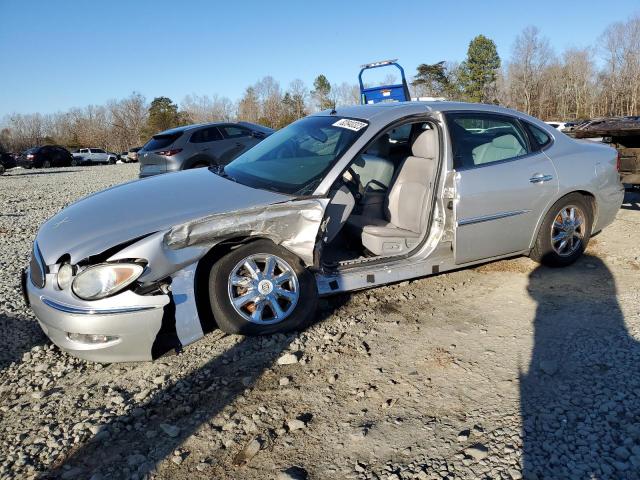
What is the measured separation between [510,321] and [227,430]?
7.57ft

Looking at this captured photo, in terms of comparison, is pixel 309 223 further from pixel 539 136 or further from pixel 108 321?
pixel 539 136

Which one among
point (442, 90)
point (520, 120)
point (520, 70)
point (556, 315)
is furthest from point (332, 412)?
point (520, 70)

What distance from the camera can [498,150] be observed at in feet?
14.5

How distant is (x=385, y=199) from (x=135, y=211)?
2.30m

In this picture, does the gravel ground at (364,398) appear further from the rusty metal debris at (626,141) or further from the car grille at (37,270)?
the rusty metal debris at (626,141)

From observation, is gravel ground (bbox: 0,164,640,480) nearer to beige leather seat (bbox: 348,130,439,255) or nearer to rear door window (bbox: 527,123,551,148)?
beige leather seat (bbox: 348,130,439,255)

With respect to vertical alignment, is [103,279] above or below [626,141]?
below

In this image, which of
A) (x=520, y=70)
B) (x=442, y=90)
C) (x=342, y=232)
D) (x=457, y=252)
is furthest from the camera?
(x=520, y=70)

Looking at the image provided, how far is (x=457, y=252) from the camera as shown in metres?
4.16

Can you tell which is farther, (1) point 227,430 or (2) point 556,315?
(2) point 556,315

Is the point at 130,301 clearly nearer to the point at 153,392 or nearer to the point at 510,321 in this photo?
the point at 153,392

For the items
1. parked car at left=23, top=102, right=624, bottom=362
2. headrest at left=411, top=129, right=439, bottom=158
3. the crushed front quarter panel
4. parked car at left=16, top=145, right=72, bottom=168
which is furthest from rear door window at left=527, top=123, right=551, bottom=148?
parked car at left=16, top=145, right=72, bottom=168

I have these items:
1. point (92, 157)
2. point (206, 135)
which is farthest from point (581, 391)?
point (92, 157)

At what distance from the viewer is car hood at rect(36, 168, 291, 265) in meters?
3.17
